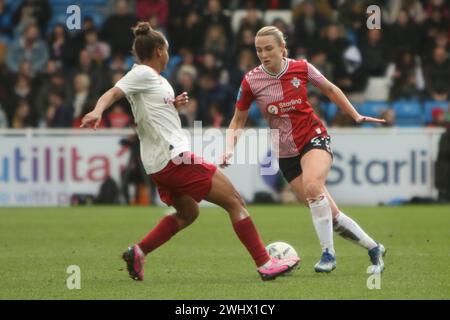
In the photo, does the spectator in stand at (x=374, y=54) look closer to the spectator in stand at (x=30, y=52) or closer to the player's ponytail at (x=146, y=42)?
the spectator in stand at (x=30, y=52)

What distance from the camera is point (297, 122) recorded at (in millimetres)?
8875

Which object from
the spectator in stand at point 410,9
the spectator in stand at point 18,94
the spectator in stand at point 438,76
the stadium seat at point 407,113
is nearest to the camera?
the spectator in stand at point 438,76

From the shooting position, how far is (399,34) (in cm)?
2017

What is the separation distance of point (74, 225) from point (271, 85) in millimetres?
5628

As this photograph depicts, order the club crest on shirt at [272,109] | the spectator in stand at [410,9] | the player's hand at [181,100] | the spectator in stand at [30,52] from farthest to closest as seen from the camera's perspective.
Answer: the spectator in stand at [30,52]
the spectator in stand at [410,9]
the club crest on shirt at [272,109]
the player's hand at [181,100]

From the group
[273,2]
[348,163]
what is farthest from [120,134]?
[273,2]

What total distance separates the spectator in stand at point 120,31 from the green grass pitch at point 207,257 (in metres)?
4.94

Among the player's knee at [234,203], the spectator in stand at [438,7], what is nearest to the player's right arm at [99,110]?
the player's knee at [234,203]

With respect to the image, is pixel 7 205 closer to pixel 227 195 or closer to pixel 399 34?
pixel 399 34

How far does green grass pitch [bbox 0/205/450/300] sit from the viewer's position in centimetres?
762

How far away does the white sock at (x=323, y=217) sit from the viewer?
339 inches

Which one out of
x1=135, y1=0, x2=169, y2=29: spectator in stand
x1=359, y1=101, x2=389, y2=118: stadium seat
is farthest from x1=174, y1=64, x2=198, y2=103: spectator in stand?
x1=359, y1=101, x2=389, y2=118: stadium seat

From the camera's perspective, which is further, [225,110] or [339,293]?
[225,110]

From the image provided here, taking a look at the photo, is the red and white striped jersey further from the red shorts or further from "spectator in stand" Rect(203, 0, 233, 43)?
"spectator in stand" Rect(203, 0, 233, 43)
